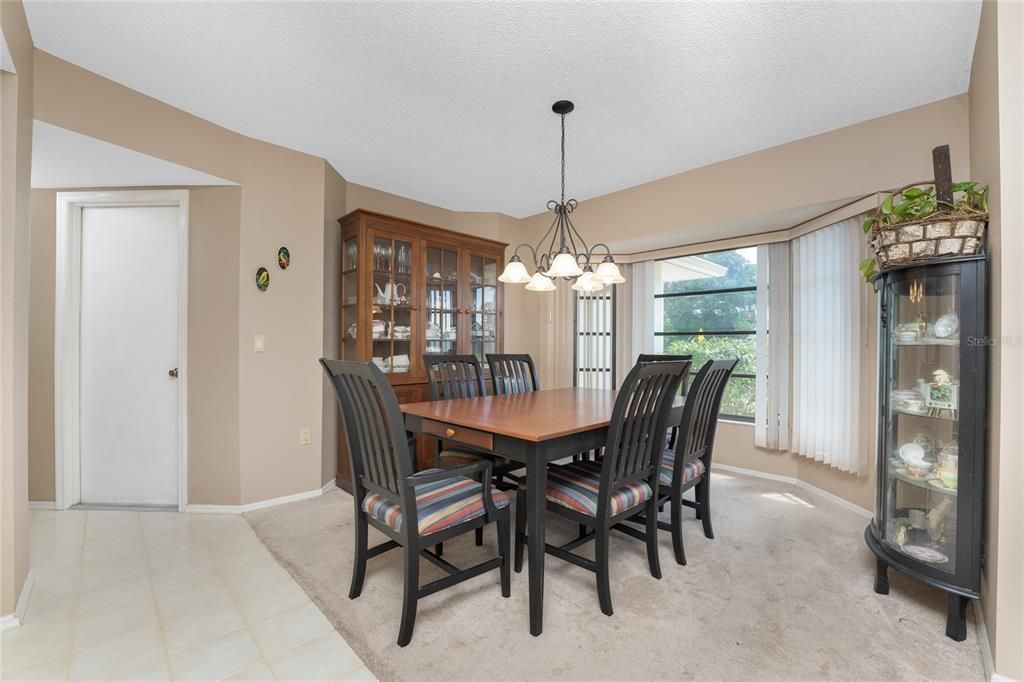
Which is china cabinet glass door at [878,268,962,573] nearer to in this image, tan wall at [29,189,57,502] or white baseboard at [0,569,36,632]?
white baseboard at [0,569,36,632]

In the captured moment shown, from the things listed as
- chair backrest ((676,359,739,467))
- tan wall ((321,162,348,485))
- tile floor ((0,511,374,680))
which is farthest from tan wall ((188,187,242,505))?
chair backrest ((676,359,739,467))

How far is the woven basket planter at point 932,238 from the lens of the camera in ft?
5.27

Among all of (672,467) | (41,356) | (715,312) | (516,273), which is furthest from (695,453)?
(41,356)

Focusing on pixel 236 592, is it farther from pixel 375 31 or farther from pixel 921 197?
pixel 921 197

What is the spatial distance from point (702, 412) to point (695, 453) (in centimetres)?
24

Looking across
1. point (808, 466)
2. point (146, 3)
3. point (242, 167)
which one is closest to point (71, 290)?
point (242, 167)

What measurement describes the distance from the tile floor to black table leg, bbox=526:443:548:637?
611 millimetres

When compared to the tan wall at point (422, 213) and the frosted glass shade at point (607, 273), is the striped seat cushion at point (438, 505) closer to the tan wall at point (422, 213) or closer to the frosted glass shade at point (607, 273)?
the frosted glass shade at point (607, 273)

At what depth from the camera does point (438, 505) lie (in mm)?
1702

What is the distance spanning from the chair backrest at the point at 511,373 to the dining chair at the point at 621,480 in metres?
1.13

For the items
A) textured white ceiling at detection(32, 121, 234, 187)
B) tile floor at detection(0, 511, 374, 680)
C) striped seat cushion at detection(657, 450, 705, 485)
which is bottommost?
tile floor at detection(0, 511, 374, 680)

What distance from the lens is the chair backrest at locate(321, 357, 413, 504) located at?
1.55m

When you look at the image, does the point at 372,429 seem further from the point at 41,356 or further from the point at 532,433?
the point at 41,356

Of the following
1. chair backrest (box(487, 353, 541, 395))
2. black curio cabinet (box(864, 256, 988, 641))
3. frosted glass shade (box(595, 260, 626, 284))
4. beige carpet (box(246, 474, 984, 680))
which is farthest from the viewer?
chair backrest (box(487, 353, 541, 395))
